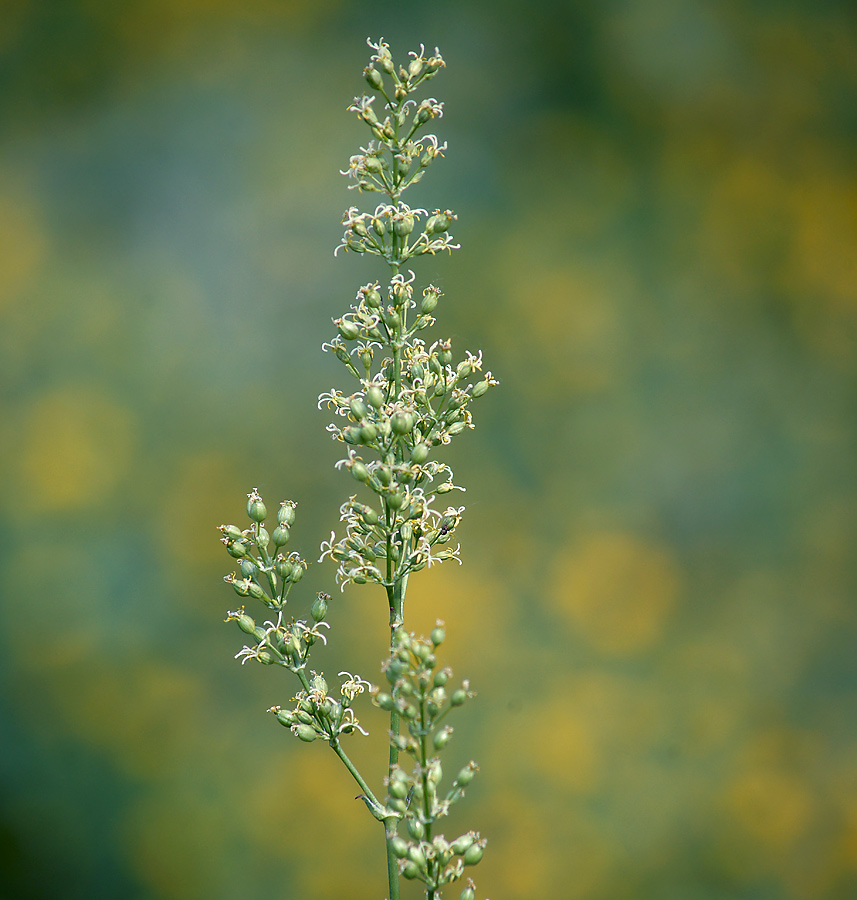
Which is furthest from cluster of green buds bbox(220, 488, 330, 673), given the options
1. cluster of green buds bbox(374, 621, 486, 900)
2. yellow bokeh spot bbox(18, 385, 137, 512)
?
yellow bokeh spot bbox(18, 385, 137, 512)

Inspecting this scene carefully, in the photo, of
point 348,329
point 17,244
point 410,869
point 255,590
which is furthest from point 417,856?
point 17,244

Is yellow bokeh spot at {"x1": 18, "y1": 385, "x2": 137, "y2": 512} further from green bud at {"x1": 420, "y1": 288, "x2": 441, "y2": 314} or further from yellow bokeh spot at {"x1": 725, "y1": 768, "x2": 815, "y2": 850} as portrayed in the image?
yellow bokeh spot at {"x1": 725, "y1": 768, "x2": 815, "y2": 850}

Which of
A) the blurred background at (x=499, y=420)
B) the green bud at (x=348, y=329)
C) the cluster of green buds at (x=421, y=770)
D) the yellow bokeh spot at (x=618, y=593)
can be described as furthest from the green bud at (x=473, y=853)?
the yellow bokeh spot at (x=618, y=593)

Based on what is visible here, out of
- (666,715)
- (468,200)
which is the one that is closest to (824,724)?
(666,715)

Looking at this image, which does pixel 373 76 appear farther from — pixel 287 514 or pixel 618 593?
pixel 618 593

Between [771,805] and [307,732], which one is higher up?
[771,805]

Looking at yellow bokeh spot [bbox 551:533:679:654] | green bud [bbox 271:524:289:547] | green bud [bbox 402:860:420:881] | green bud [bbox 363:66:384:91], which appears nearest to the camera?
green bud [bbox 402:860:420:881]
